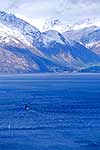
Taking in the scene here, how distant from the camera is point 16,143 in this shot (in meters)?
154

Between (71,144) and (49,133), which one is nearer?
(71,144)

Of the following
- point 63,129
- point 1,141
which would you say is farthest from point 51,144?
point 63,129

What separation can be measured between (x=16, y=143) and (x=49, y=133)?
17.4 m

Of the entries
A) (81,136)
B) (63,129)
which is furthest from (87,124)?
(81,136)

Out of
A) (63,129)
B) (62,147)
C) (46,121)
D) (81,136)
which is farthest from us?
(46,121)

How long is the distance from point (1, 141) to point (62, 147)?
1861 centimetres

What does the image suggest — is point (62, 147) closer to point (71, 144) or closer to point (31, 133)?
point (71, 144)

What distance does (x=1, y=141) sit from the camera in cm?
15550

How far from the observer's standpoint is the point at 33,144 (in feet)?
497

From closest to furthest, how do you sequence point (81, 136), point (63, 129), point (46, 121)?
point (81, 136) < point (63, 129) < point (46, 121)

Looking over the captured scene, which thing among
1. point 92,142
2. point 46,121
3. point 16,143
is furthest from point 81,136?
point 46,121

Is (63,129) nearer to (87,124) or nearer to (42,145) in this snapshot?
(87,124)

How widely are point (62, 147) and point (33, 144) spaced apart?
9.11 metres

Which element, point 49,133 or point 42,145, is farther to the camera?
point 49,133
